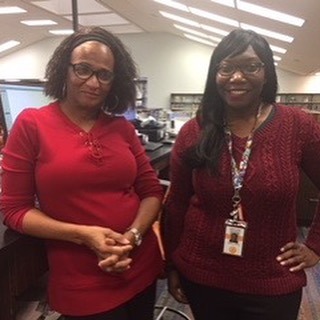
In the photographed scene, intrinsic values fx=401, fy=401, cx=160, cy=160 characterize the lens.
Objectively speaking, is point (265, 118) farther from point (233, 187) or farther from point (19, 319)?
point (19, 319)

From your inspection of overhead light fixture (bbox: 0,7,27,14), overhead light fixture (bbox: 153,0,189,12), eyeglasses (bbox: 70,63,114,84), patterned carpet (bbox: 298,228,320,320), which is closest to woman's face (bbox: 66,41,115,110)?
eyeglasses (bbox: 70,63,114,84)

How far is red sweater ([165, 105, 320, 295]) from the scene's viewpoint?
104 cm

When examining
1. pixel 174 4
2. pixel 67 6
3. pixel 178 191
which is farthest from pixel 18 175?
pixel 67 6

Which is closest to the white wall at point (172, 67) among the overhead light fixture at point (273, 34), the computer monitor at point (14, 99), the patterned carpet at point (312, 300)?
the overhead light fixture at point (273, 34)

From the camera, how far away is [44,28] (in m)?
10.8

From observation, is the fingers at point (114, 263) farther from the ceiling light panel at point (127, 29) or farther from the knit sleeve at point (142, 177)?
the ceiling light panel at point (127, 29)

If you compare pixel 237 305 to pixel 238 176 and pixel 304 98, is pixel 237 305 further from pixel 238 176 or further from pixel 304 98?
pixel 304 98

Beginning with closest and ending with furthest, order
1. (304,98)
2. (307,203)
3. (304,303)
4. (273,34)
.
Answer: (304,303) < (307,203) < (273,34) < (304,98)

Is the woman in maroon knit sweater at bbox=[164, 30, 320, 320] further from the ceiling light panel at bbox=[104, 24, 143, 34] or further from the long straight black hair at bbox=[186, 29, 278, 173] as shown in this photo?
the ceiling light panel at bbox=[104, 24, 143, 34]

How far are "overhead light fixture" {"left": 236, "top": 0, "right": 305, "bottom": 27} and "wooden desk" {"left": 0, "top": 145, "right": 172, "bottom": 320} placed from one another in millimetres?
5250

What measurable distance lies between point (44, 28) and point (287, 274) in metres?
11.1

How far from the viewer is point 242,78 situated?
1.06m

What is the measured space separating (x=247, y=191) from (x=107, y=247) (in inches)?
15.0

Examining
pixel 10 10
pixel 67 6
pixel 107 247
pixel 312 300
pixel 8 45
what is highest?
pixel 67 6
